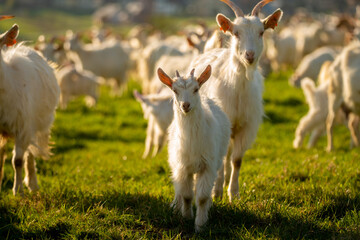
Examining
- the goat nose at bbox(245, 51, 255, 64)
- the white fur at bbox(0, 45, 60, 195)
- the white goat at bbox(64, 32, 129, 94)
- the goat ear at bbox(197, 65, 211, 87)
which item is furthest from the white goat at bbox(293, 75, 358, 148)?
the white goat at bbox(64, 32, 129, 94)

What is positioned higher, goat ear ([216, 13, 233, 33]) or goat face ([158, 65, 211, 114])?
goat ear ([216, 13, 233, 33])

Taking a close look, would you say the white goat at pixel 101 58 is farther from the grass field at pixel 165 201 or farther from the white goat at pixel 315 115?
the white goat at pixel 315 115

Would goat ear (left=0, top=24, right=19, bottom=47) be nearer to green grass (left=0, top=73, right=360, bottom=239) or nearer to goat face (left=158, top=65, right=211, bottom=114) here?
green grass (left=0, top=73, right=360, bottom=239)

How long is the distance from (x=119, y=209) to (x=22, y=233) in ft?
3.22

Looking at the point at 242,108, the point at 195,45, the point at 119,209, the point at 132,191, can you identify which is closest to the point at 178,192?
the point at 119,209

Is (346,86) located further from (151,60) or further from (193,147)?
(151,60)

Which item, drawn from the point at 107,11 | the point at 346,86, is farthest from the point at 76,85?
the point at 107,11

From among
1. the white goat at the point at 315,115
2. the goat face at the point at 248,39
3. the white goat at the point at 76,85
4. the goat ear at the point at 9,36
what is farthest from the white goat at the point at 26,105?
the white goat at the point at 76,85

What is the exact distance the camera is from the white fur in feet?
A: 19.7

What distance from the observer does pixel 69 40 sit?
54.0 ft

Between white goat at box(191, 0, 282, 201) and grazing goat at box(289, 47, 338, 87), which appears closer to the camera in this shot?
white goat at box(191, 0, 282, 201)

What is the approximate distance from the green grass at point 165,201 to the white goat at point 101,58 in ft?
25.6

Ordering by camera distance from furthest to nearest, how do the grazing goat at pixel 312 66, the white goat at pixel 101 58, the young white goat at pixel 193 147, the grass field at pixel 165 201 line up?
1. the white goat at pixel 101 58
2. the grazing goat at pixel 312 66
3. the young white goat at pixel 193 147
4. the grass field at pixel 165 201

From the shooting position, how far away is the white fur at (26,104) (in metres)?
6.00
